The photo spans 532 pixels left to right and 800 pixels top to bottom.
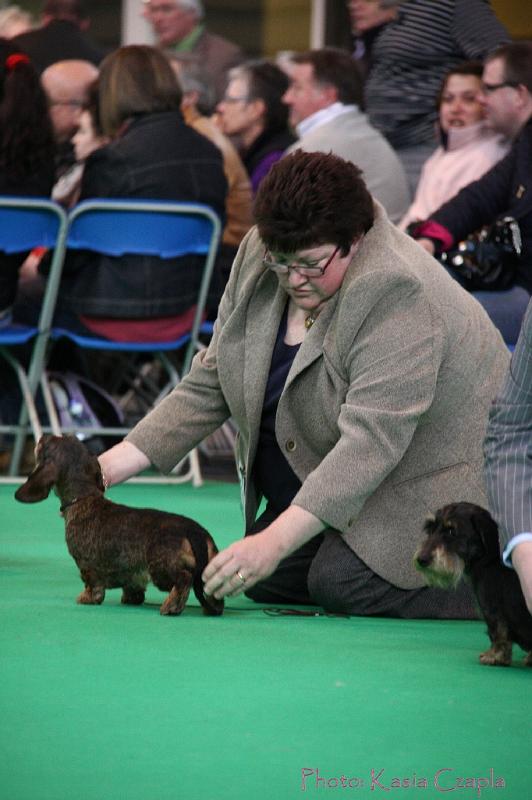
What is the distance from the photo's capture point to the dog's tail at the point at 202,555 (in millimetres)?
3301

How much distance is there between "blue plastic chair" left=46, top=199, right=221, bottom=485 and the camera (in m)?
6.07

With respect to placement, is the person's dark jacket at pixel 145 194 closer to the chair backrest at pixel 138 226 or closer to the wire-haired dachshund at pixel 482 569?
the chair backrest at pixel 138 226

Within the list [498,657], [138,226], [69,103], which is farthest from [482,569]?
[69,103]

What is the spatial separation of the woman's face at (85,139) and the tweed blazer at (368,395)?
3567 mm

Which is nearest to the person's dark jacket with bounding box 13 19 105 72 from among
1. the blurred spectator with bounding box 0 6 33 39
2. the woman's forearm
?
the blurred spectator with bounding box 0 6 33 39

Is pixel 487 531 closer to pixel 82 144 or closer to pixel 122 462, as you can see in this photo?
pixel 122 462

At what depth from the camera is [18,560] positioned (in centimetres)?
426

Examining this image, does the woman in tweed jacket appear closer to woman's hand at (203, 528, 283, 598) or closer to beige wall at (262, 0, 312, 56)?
woman's hand at (203, 528, 283, 598)

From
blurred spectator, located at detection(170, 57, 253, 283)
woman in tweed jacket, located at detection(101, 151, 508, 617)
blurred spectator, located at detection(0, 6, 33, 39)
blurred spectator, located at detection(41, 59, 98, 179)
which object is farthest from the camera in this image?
blurred spectator, located at detection(0, 6, 33, 39)

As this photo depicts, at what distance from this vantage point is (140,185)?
20.7ft

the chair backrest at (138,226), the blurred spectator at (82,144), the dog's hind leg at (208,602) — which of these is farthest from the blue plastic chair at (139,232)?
the dog's hind leg at (208,602)

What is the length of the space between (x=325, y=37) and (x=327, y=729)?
30.5 feet

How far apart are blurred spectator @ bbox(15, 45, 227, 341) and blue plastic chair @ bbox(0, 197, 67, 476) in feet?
0.43

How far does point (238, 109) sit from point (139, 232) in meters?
1.88
